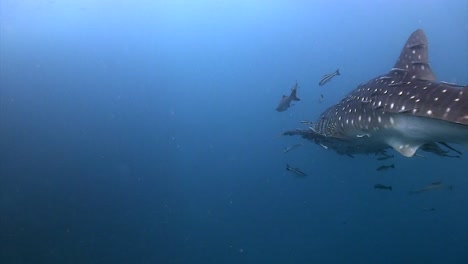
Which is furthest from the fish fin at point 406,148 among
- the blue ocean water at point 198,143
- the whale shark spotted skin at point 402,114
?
the blue ocean water at point 198,143

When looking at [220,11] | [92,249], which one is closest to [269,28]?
[220,11]

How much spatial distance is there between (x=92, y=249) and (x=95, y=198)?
191 centimetres

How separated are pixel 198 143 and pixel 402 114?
15616 millimetres

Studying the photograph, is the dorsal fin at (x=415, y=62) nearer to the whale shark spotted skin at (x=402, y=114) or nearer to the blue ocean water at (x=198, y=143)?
the whale shark spotted skin at (x=402, y=114)

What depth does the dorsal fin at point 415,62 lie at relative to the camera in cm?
471

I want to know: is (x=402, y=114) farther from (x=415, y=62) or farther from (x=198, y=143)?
(x=198, y=143)

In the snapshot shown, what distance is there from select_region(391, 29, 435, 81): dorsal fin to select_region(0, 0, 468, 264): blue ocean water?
8623mm

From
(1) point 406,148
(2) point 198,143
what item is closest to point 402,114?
(1) point 406,148

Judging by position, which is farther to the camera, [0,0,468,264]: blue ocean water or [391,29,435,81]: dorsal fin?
[0,0,468,264]: blue ocean water

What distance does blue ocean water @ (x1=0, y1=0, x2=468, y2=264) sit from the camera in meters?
13.3

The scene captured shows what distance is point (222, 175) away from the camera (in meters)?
17.8

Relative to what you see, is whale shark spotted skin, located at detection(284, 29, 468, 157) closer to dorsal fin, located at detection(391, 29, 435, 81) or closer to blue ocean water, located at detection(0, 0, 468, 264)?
dorsal fin, located at detection(391, 29, 435, 81)

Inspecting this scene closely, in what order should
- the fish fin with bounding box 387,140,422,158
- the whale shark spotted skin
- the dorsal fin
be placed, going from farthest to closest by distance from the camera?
the dorsal fin, the fish fin with bounding box 387,140,422,158, the whale shark spotted skin

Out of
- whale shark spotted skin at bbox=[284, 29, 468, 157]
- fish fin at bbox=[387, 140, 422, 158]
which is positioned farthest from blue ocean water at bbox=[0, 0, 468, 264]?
fish fin at bbox=[387, 140, 422, 158]
